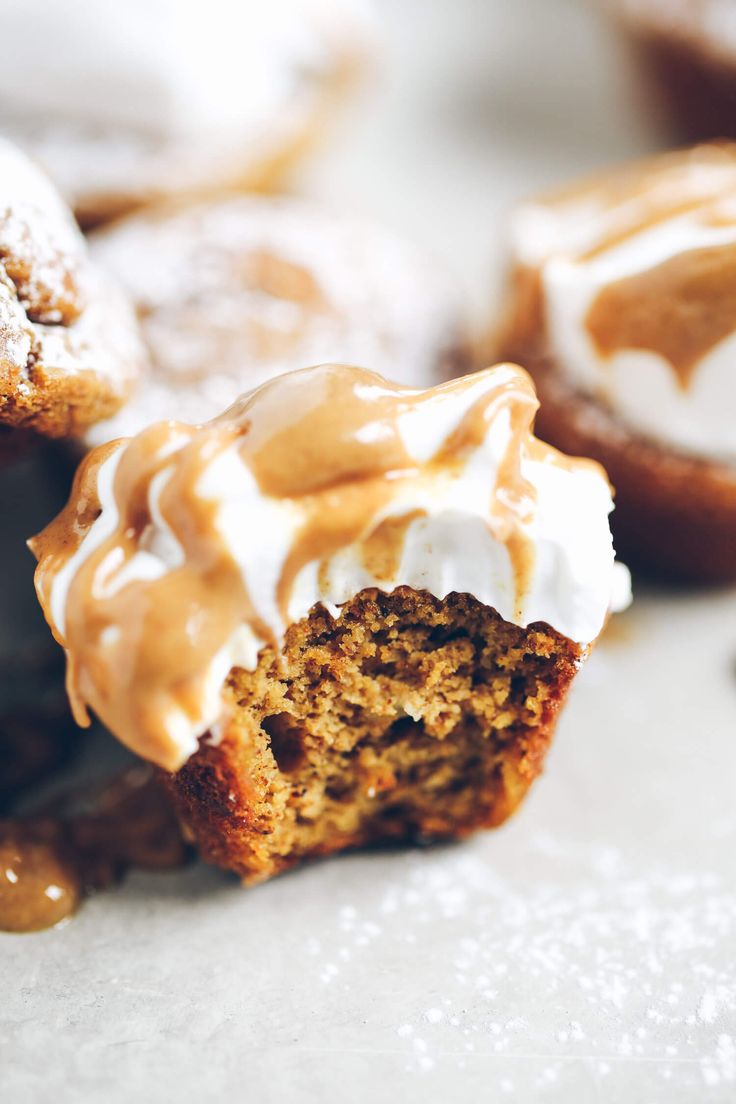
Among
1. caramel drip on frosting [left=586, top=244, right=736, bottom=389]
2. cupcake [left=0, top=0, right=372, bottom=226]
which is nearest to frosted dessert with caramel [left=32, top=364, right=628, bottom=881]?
caramel drip on frosting [left=586, top=244, right=736, bottom=389]

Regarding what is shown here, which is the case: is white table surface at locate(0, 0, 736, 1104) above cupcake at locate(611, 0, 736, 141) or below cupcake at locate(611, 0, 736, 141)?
below

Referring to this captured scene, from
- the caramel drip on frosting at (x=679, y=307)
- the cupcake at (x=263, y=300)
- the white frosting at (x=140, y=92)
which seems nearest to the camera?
the caramel drip on frosting at (x=679, y=307)

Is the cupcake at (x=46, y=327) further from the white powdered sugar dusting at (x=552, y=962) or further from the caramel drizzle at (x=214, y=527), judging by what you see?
the white powdered sugar dusting at (x=552, y=962)

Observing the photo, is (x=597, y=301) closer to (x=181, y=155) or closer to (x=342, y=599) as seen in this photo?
(x=342, y=599)

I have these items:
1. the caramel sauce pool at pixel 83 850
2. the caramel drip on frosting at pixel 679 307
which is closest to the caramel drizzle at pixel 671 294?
the caramel drip on frosting at pixel 679 307

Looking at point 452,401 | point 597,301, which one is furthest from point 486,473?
point 597,301

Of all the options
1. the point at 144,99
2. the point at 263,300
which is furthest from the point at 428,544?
the point at 144,99

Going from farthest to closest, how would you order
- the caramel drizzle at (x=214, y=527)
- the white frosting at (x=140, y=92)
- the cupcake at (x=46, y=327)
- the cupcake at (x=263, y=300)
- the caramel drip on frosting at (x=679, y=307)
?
the white frosting at (x=140, y=92) → the cupcake at (x=263, y=300) → the caramel drip on frosting at (x=679, y=307) → the cupcake at (x=46, y=327) → the caramel drizzle at (x=214, y=527)

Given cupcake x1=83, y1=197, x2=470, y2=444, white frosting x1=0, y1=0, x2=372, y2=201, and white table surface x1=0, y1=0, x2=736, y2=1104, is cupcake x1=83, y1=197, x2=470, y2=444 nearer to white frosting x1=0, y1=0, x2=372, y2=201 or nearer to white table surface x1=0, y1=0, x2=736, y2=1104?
white frosting x1=0, y1=0, x2=372, y2=201
